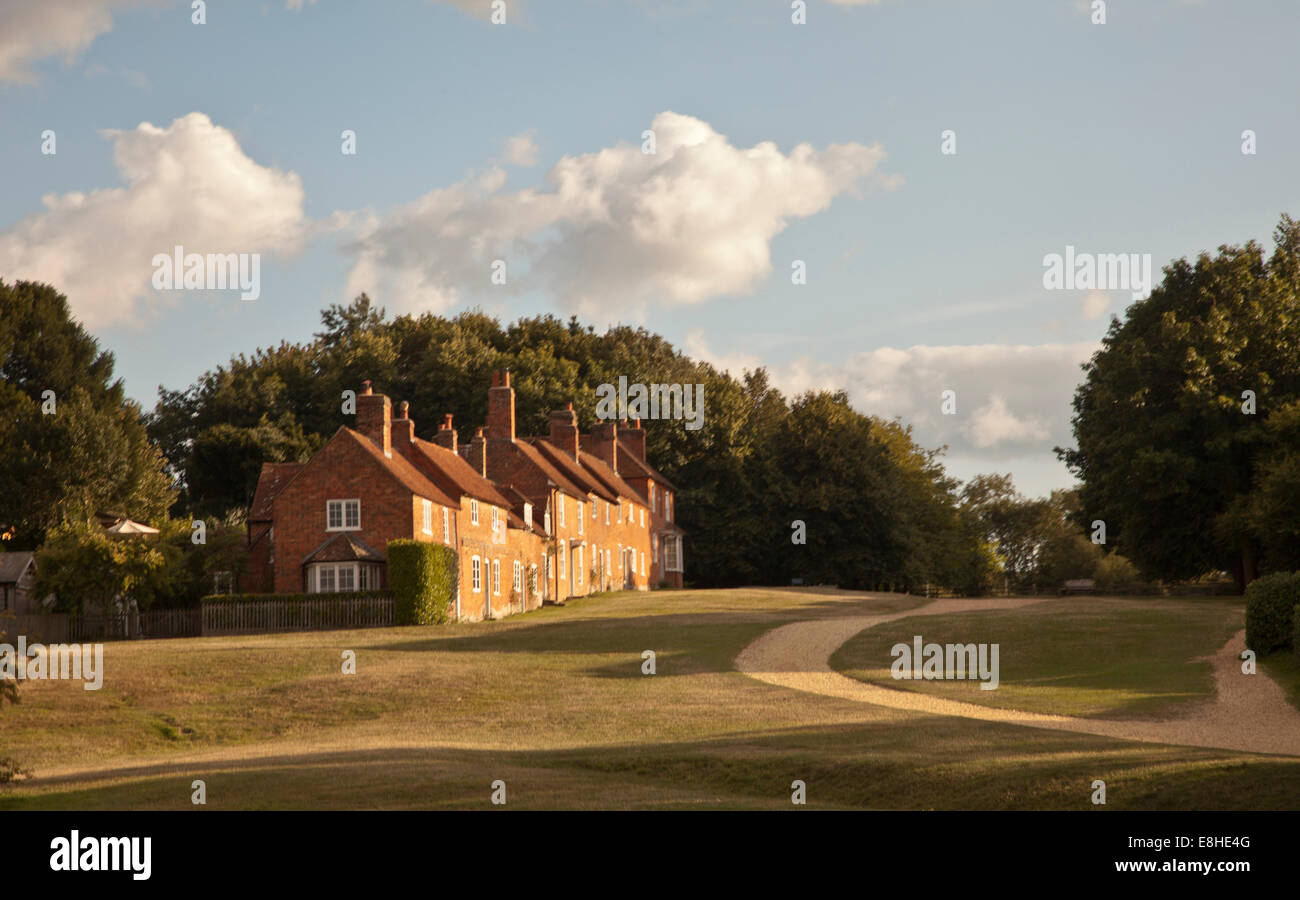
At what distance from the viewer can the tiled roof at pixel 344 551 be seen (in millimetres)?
52031

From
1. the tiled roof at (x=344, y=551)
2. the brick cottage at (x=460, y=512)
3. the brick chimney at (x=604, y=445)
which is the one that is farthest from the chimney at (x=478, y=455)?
the brick chimney at (x=604, y=445)

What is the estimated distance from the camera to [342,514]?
174 ft

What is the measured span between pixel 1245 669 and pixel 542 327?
77848mm

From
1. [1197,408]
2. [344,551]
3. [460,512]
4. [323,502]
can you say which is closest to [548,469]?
[460,512]

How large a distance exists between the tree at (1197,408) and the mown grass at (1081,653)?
25.6ft

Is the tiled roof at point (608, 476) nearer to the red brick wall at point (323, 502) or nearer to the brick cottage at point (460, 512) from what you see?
the brick cottage at point (460, 512)

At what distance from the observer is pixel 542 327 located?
106062mm

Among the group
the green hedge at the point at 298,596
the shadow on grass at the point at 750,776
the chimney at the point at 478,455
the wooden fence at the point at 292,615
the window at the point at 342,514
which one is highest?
the chimney at the point at 478,455

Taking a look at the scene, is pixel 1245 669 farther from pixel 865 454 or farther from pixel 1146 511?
pixel 865 454

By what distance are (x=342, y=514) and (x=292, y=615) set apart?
539 cm

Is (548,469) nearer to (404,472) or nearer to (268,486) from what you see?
(268,486)

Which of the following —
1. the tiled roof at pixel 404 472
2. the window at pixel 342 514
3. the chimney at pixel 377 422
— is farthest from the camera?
the chimney at pixel 377 422
